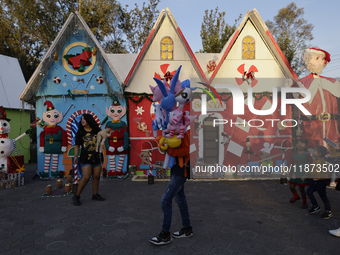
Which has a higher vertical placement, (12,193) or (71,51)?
(71,51)

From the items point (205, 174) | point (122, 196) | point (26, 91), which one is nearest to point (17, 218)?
point (122, 196)

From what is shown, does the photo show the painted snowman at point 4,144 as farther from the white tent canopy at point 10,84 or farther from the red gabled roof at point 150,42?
the white tent canopy at point 10,84

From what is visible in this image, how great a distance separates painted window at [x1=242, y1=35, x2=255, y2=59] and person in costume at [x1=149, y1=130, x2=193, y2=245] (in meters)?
6.34

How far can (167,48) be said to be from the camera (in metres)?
8.51

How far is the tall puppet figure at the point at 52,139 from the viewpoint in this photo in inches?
316

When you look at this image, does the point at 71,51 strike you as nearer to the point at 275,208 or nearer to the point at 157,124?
the point at 157,124

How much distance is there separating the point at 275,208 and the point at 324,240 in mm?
1494

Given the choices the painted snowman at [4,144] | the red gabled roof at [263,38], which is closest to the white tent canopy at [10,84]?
the painted snowman at [4,144]

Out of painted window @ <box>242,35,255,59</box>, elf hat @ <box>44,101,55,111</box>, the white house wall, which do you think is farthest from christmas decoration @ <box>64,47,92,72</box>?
painted window @ <box>242,35,255,59</box>

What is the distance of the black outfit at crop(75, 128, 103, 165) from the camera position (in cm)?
516

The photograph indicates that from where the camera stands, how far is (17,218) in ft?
14.4

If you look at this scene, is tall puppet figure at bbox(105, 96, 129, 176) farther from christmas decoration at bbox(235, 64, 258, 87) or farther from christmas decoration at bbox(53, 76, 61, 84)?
christmas decoration at bbox(235, 64, 258, 87)

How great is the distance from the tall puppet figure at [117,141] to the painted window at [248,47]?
5.06 m

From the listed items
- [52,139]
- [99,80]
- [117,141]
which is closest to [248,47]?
[99,80]
